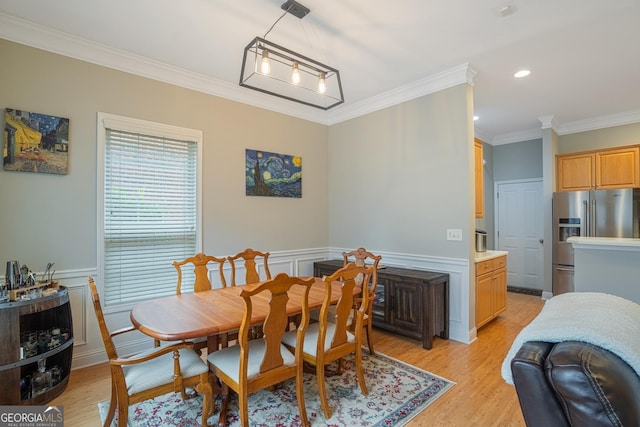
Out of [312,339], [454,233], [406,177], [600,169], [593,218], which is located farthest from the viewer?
[600,169]

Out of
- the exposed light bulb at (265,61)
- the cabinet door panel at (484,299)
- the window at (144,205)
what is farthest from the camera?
the cabinet door panel at (484,299)

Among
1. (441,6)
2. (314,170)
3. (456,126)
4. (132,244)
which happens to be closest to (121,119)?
(132,244)

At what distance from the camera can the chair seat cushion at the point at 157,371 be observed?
1716 millimetres

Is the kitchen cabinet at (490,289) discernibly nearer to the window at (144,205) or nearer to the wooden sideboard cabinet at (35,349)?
the window at (144,205)

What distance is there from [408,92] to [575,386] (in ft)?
11.5

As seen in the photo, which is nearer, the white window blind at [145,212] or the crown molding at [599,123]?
the white window blind at [145,212]

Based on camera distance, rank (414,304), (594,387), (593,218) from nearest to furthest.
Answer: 1. (594,387)
2. (414,304)
3. (593,218)

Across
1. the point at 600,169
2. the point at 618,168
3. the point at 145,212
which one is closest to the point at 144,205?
the point at 145,212

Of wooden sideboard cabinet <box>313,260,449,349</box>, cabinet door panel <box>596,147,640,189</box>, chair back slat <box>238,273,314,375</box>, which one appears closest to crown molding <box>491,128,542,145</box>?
cabinet door panel <box>596,147,640,189</box>

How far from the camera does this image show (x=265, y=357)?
6.06 ft

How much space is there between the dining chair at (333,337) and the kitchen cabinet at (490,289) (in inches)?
73.1

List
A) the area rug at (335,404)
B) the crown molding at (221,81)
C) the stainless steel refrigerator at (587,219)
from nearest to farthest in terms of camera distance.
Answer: the area rug at (335,404), the crown molding at (221,81), the stainless steel refrigerator at (587,219)

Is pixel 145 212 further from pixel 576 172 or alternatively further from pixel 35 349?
pixel 576 172

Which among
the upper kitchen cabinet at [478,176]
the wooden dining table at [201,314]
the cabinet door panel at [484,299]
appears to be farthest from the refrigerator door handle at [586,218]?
the wooden dining table at [201,314]
